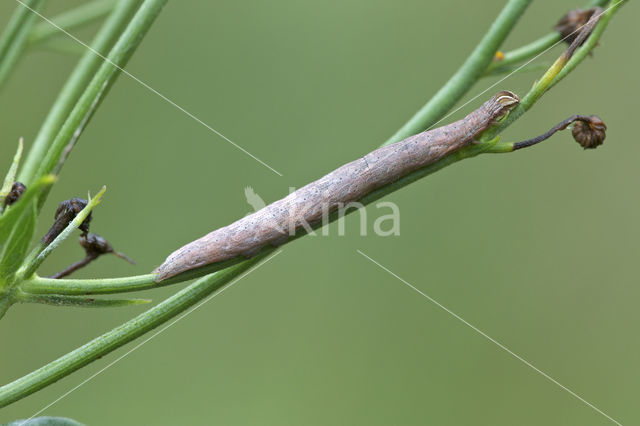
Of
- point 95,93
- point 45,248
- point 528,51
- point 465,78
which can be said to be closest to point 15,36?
point 95,93

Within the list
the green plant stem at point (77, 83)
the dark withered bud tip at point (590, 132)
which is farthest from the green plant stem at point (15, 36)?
the dark withered bud tip at point (590, 132)

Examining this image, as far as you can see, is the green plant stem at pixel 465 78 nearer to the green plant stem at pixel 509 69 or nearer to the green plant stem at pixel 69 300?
the green plant stem at pixel 509 69

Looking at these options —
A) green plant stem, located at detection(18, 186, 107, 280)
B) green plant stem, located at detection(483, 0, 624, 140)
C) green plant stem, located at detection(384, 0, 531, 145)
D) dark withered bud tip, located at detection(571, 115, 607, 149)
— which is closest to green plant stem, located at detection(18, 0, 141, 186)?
green plant stem, located at detection(18, 186, 107, 280)

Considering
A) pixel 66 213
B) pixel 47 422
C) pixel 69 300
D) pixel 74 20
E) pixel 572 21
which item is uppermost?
pixel 74 20

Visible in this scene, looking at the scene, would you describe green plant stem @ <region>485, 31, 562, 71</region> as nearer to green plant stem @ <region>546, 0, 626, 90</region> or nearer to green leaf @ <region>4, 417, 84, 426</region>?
green plant stem @ <region>546, 0, 626, 90</region>

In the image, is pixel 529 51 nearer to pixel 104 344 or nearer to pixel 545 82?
pixel 545 82

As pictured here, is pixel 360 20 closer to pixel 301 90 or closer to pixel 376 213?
pixel 301 90
